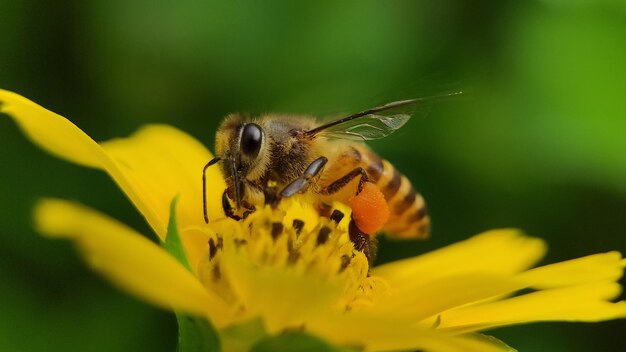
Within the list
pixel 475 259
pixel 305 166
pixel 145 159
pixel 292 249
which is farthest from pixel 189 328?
pixel 475 259

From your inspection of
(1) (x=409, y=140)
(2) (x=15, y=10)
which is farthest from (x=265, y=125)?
(2) (x=15, y=10)

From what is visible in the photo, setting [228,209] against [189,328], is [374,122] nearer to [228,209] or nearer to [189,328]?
[228,209]

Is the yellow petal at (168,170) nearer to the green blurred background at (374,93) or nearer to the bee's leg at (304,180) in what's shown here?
the bee's leg at (304,180)

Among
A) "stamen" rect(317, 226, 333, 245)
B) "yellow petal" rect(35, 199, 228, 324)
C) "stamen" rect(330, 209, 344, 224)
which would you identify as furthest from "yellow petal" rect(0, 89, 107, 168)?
"stamen" rect(330, 209, 344, 224)

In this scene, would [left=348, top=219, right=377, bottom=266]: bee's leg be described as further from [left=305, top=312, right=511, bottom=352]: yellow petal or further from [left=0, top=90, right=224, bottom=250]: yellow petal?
[left=305, top=312, right=511, bottom=352]: yellow petal

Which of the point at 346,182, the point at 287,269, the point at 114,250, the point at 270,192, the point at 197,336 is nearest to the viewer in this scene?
the point at 114,250

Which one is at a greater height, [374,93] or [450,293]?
[450,293]

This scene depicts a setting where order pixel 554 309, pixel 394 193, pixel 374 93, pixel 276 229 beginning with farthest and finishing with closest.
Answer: pixel 374 93 < pixel 394 193 < pixel 276 229 < pixel 554 309
